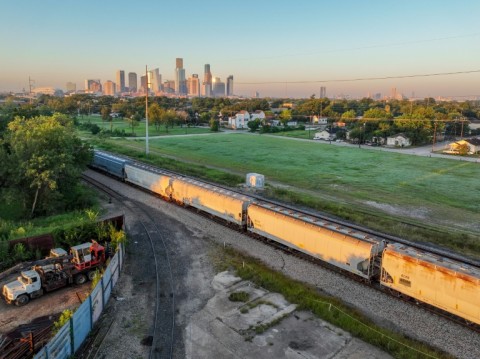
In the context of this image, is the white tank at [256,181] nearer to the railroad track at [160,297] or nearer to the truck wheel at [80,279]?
the railroad track at [160,297]

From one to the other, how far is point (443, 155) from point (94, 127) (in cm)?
8126

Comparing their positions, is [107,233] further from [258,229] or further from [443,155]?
[443,155]

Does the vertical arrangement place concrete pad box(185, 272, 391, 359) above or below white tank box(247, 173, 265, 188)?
below

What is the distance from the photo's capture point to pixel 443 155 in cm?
7288

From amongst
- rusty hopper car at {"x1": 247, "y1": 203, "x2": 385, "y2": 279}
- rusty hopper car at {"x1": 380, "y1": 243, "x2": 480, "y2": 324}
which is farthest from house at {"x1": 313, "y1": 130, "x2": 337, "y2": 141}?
rusty hopper car at {"x1": 380, "y1": 243, "x2": 480, "y2": 324}

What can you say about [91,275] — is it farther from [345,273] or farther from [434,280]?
[434,280]

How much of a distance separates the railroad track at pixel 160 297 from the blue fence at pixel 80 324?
3.40 feet

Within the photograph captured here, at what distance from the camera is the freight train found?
53.2 ft

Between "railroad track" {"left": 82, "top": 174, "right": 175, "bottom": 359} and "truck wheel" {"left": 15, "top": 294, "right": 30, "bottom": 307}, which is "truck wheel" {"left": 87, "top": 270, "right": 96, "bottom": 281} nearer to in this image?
"truck wheel" {"left": 15, "top": 294, "right": 30, "bottom": 307}

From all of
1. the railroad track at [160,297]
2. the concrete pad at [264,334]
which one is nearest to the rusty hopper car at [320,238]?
the concrete pad at [264,334]

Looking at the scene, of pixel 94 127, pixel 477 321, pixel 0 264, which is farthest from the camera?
pixel 94 127

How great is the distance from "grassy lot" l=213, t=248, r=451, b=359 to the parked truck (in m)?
Result: 6.93

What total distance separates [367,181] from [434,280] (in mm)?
32258

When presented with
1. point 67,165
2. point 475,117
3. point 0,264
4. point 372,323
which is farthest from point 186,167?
point 475,117
